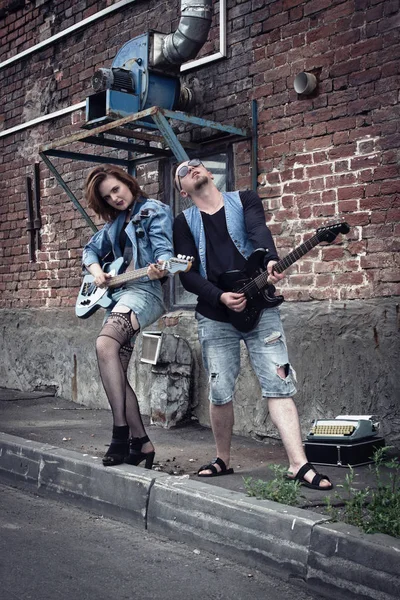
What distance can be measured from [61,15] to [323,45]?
163 inches

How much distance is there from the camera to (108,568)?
12.5 ft

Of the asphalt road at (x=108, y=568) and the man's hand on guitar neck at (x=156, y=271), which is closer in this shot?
the asphalt road at (x=108, y=568)

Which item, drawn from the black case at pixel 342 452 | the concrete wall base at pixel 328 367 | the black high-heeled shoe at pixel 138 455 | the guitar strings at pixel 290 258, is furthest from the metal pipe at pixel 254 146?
the black high-heeled shoe at pixel 138 455

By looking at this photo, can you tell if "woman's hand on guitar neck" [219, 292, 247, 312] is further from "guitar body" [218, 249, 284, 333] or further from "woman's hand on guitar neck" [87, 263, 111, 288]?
"woman's hand on guitar neck" [87, 263, 111, 288]

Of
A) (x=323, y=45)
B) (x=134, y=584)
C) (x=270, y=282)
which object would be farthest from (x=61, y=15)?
(x=134, y=584)

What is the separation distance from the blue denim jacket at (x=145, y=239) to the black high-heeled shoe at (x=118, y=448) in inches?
38.2

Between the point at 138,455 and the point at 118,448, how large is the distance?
16 cm

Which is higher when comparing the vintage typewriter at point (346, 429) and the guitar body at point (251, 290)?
the guitar body at point (251, 290)

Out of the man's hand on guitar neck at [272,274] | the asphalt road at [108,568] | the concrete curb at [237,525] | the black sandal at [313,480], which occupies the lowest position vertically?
the asphalt road at [108,568]

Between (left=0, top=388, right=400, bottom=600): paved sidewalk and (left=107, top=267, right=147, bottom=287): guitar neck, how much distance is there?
Result: 3.76 feet

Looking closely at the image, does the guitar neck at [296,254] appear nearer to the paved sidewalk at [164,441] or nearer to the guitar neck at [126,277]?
the guitar neck at [126,277]

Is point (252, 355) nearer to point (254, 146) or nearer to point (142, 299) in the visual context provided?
point (142, 299)

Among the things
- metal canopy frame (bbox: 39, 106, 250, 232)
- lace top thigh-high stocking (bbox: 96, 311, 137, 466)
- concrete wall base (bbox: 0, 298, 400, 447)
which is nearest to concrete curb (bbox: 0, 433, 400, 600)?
lace top thigh-high stocking (bbox: 96, 311, 137, 466)

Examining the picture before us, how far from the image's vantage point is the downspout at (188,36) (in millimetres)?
6781
